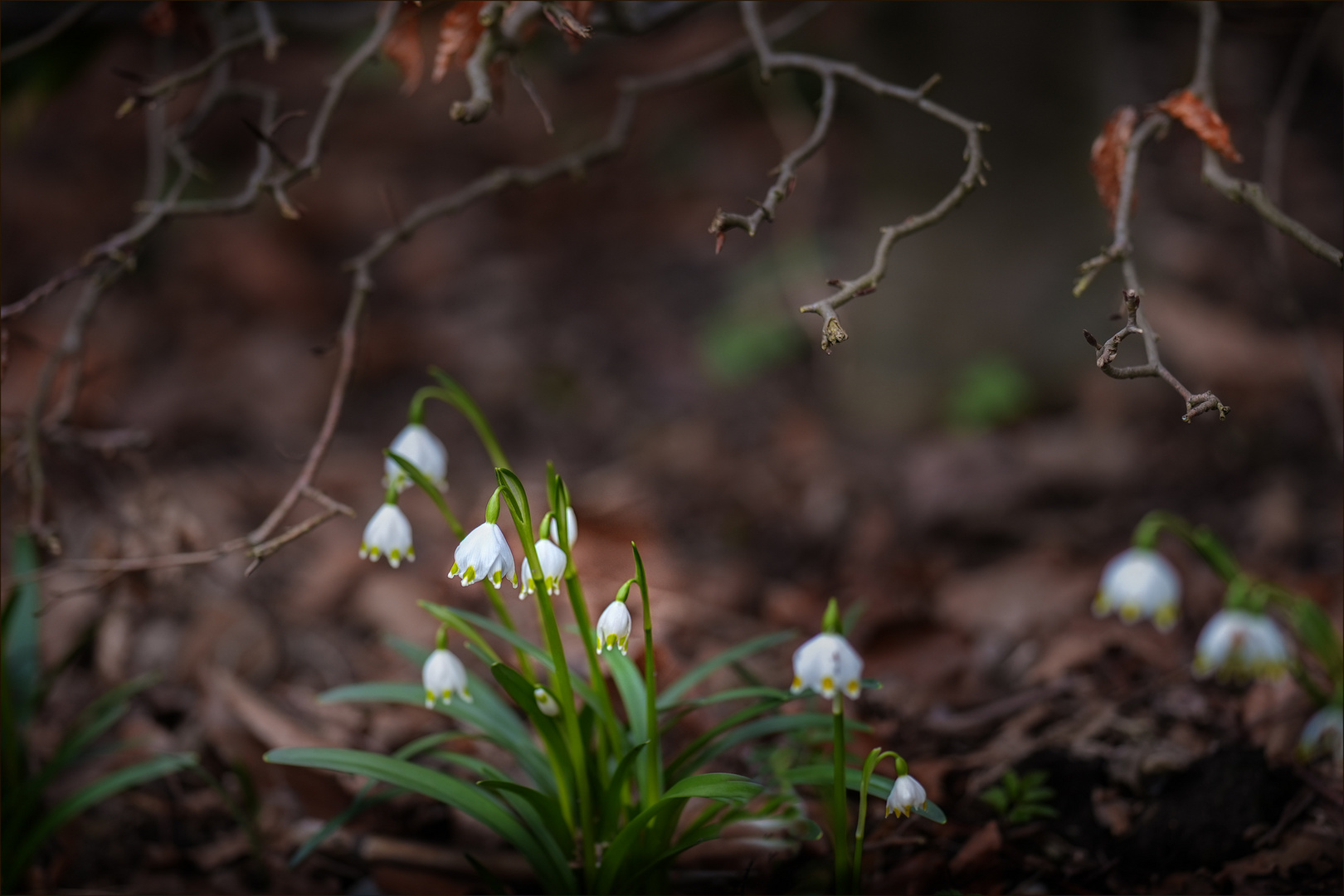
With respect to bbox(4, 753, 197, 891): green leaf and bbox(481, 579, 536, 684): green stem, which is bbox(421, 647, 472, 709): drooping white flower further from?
bbox(4, 753, 197, 891): green leaf

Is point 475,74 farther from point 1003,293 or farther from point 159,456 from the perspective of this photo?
point 159,456

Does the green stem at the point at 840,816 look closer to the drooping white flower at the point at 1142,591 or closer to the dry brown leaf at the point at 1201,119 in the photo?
the drooping white flower at the point at 1142,591

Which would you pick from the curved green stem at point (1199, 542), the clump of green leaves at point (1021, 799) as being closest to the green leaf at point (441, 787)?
the clump of green leaves at point (1021, 799)

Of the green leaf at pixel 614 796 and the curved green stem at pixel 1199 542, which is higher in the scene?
the curved green stem at pixel 1199 542

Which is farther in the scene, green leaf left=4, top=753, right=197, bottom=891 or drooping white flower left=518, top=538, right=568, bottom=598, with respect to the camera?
green leaf left=4, top=753, right=197, bottom=891

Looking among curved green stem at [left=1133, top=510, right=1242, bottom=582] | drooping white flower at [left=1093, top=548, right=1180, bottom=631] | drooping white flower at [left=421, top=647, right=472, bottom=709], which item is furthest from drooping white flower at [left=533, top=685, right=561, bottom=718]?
curved green stem at [left=1133, top=510, right=1242, bottom=582]

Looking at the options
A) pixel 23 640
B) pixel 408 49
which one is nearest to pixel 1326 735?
pixel 408 49

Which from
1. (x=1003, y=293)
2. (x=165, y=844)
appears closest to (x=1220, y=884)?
(x=165, y=844)
